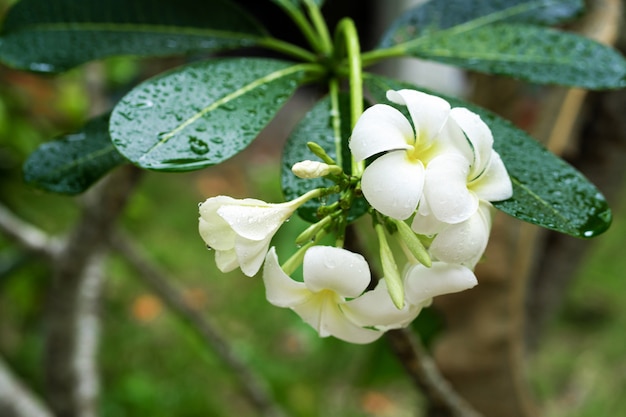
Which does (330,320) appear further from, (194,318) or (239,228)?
(194,318)

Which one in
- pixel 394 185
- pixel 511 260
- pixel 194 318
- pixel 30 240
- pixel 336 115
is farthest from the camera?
pixel 194 318

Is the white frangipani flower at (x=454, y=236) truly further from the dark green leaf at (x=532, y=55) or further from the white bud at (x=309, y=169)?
the dark green leaf at (x=532, y=55)

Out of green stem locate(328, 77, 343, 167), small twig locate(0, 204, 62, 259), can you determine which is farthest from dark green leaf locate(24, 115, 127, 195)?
small twig locate(0, 204, 62, 259)

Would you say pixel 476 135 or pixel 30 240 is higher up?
pixel 476 135

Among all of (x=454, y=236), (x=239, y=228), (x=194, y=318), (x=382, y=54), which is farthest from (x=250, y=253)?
(x=194, y=318)

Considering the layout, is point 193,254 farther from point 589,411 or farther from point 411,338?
point 411,338

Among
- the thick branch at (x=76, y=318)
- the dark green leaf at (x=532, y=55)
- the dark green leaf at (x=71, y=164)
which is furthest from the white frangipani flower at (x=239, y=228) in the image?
the thick branch at (x=76, y=318)
